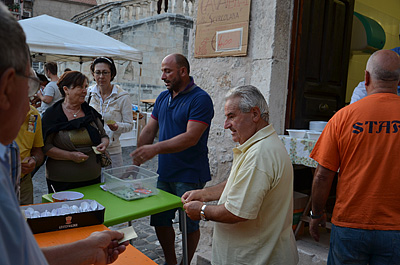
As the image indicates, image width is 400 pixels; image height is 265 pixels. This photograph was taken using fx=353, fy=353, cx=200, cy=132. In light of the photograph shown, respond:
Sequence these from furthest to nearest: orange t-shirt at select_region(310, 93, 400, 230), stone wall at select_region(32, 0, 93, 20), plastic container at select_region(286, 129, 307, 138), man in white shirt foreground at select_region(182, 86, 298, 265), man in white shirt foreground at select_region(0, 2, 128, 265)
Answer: stone wall at select_region(32, 0, 93, 20) → plastic container at select_region(286, 129, 307, 138) → orange t-shirt at select_region(310, 93, 400, 230) → man in white shirt foreground at select_region(182, 86, 298, 265) → man in white shirt foreground at select_region(0, 2, 128, 265)

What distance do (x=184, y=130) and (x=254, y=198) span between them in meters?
1.52

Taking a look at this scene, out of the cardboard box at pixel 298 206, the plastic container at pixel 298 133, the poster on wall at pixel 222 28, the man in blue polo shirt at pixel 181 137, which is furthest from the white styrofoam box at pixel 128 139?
the plastic container at pixel 298 133

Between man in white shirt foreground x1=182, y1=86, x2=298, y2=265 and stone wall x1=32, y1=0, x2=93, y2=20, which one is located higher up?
stone wall x1=32, y1=0, x2=93, y2=20

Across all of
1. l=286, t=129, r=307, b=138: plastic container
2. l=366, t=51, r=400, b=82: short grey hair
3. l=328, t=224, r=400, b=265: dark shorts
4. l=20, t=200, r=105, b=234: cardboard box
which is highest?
l=366, t=51, r=400, b=82: short grey hair

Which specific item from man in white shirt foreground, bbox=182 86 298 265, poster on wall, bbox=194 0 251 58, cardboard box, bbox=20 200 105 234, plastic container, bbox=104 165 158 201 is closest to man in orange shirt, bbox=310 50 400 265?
man in white shirt foreground, bbox=182 86 298 265

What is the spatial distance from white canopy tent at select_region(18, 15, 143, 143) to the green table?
4333mm

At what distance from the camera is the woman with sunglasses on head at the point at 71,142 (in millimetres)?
3010

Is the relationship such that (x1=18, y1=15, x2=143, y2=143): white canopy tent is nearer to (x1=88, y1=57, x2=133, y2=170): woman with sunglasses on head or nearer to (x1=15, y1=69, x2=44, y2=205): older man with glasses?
(x1=88, y1=57, x2=133, y2=170): woman with sunglasses on head

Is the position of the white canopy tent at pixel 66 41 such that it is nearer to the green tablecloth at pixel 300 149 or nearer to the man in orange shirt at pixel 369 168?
the green tablecloth at pixel 300 149

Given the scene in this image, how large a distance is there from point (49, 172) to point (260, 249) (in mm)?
2017

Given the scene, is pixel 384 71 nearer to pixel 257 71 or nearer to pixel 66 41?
pixel 257 71

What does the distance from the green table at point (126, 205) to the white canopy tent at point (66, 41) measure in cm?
433

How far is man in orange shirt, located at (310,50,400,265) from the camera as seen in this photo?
2080 mm

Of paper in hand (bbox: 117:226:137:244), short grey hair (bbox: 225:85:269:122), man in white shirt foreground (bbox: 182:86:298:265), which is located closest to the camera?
paper in hand (bbox: 117:226:137:244)
